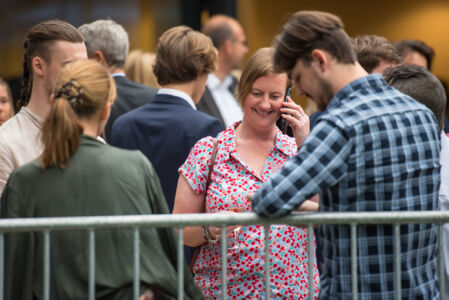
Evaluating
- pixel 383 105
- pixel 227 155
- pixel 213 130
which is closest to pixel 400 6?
pixel 213 130

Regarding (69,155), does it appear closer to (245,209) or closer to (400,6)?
(245,209)

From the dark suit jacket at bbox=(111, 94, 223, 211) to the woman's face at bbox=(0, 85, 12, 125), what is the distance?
140 cm

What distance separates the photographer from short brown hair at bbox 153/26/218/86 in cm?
513

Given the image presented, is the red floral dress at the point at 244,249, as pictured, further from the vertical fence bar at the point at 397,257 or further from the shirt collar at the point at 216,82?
the shirt collar at the point at 216,82

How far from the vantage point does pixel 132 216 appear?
10.5 ft

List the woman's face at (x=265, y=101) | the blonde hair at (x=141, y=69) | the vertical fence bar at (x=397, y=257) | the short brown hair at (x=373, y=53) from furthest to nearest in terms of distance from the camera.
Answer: the blonde hair at (x=141, y=69)
the short brown hair at (x=373, y=53)
the woman's face at (x=265, y=101)
the vertical fence bar at (x=397, y=257)

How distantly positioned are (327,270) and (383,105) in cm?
71

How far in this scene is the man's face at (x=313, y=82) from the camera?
11.2 feet

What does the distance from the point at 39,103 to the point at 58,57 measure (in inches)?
10.4

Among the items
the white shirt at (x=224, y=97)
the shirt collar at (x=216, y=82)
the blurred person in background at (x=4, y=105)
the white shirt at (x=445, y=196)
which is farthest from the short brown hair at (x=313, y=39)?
the shirt collar at (x=216, y=82)

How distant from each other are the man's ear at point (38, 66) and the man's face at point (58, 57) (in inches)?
0.8

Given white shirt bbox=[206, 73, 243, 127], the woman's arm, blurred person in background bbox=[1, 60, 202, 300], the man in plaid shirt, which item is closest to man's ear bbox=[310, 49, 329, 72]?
the man in plaid shirt

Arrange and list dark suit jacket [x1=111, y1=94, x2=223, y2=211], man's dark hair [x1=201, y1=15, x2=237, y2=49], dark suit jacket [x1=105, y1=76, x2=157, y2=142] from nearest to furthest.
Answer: dark suit jacket [x1=111, y1=94, x2=223, y2=211], dark suit jacket [x1=105, y1=76, x2=157, y2=142], man's dark hair [x1=201, y1=15, x2=237, y2=49]

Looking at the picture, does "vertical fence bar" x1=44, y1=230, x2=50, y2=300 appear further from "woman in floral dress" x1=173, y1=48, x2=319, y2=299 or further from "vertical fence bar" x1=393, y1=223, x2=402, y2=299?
"vertical fence bar" x1=393, y1=223, x2=402, y2=299
